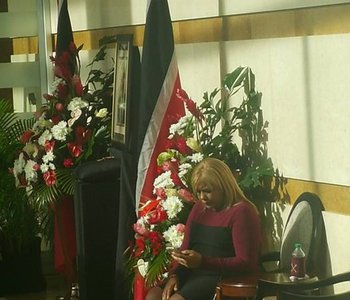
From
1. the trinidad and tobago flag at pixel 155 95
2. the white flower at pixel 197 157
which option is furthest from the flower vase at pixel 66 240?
the white flower at pixel 197 157

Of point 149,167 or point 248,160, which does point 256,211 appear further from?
point 149,167

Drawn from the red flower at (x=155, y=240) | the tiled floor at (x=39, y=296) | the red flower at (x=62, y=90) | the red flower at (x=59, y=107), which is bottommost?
the tiled floor at (x=39, y=296)

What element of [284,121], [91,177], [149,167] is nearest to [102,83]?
[91,177]

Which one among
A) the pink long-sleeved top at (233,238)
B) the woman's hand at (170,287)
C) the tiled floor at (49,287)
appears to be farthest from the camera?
the tiled floor at (49,287)

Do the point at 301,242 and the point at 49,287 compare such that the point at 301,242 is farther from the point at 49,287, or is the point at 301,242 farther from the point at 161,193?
the point at 49,287

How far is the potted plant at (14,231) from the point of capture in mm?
8812

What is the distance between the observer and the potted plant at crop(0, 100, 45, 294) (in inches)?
347

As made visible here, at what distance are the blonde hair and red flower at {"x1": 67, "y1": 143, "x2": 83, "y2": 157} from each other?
236 centimetres

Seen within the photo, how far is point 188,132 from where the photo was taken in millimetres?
6027

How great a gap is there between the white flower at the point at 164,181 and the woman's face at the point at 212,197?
402 millimetres

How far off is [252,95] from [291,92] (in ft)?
1.29

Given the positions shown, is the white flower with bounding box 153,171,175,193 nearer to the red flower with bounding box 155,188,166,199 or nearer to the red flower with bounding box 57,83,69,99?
the red flower with bounding box 155,188,166,199

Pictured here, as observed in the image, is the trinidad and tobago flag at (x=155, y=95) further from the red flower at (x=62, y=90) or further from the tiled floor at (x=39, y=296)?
the tiled floor at (x=39, y=296)

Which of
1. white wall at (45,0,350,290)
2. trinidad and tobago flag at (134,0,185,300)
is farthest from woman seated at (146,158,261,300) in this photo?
trinidad and tobago flag at (134,0,185,300)
